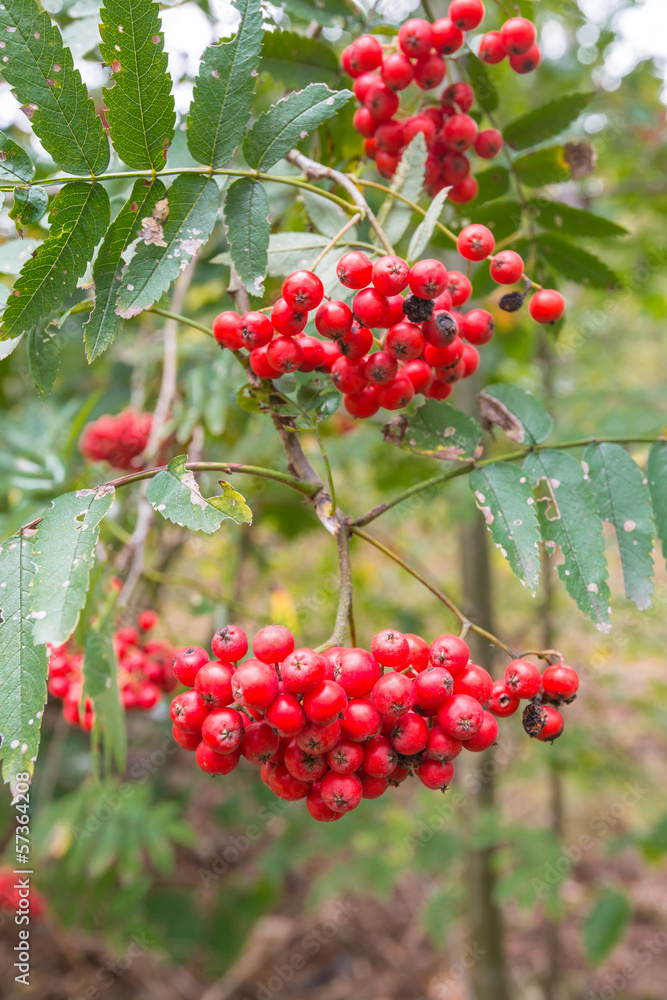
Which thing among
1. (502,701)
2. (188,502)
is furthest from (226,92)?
(502,701)

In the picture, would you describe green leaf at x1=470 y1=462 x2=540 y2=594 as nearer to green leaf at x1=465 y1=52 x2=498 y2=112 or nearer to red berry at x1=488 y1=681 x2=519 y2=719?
red berry at x1=488 y1=681 x2=519 y2=719

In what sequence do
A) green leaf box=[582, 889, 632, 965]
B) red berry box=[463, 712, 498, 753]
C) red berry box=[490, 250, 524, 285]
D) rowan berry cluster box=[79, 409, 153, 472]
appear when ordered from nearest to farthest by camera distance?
red berry box=[463, 712, 498, 753] < red berry box=[490, 250, 524, 285] < rowan berry cluster box=[79, 409, 153, 472] < green leaf box=[582, 889, 632, 965]

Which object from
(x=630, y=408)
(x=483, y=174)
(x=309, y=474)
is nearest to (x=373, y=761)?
(x=309, y=474)

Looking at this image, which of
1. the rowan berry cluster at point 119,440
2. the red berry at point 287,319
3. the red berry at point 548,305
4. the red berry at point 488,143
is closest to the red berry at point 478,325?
the red berry at point 548,305

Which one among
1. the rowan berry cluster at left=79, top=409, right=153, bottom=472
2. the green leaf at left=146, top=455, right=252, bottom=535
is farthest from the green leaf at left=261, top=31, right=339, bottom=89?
the rowan berry cluster at left=79, top=409, right=153, bottom=472

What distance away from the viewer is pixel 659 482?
139cm

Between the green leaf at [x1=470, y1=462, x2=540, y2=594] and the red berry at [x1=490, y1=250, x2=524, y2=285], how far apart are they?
367mm

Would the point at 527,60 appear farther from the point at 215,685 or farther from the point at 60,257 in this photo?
the point at 215,685

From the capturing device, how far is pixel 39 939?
4.57m

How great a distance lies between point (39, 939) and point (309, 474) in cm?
496

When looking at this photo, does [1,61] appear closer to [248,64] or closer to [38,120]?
[38,120]

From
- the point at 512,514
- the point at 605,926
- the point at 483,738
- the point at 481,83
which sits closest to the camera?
the point at 483,738

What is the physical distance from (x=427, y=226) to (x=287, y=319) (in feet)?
0.97

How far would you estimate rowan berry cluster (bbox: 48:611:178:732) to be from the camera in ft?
6.34
